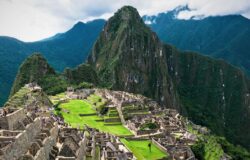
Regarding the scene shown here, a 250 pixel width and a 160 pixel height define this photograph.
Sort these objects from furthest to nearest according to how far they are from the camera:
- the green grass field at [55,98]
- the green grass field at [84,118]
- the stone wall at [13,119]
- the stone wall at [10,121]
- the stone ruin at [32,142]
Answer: the green grass field at [55,98] → the green grass field at [84,118] → the stone wall at [13,119] → the stone wall at [10,121] → the stone ruin at [32,142]

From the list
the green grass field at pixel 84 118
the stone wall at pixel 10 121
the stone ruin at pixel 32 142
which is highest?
the stone wall at pixel 10 121

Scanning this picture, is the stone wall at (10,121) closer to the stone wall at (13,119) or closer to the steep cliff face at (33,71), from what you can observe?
the stone wall at (13,119)

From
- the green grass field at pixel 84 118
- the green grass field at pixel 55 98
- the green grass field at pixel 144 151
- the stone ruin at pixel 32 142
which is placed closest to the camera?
the stone ruin at pixel 32 142

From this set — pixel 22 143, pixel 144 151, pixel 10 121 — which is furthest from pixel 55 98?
pixel 22 143

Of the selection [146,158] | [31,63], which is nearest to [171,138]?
[146,158]

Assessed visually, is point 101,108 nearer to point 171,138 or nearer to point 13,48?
point 171,138

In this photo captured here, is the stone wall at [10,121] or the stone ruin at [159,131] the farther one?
the stone ruin at [159,131]

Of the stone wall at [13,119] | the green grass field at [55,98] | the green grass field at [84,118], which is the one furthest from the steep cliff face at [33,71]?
the stone wall at [13,119]
